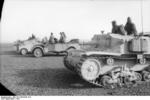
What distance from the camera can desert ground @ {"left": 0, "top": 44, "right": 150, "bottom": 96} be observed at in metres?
6.96

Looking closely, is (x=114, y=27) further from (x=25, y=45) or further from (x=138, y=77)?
(x=25, y=45)

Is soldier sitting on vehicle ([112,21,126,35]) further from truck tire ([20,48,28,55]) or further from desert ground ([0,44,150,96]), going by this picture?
truck tire ([20,48,28,55])

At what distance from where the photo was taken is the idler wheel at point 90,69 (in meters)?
6.98

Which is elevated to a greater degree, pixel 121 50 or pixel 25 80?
pixel 121 50

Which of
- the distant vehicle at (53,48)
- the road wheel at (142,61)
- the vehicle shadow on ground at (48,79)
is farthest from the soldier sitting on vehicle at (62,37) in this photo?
the road wheel at (142,61)

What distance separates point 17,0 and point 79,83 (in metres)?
1.61

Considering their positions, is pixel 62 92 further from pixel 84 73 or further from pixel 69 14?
pixel 69 14

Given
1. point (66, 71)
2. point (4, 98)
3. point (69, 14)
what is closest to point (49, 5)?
point (69, 14)

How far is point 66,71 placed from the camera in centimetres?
728

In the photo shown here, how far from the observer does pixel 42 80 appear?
7109 millimetres

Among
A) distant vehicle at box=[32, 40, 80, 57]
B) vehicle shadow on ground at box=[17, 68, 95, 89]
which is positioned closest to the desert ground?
vehicle shadow on ground at box=[17, 68, 95, 89]

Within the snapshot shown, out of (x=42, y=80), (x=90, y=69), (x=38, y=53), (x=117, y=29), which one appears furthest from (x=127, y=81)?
(x=38, y=53)

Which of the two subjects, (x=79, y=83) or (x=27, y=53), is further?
(x=27, y=53)

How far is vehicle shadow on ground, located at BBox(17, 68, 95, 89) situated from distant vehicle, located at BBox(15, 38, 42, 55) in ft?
1.50
